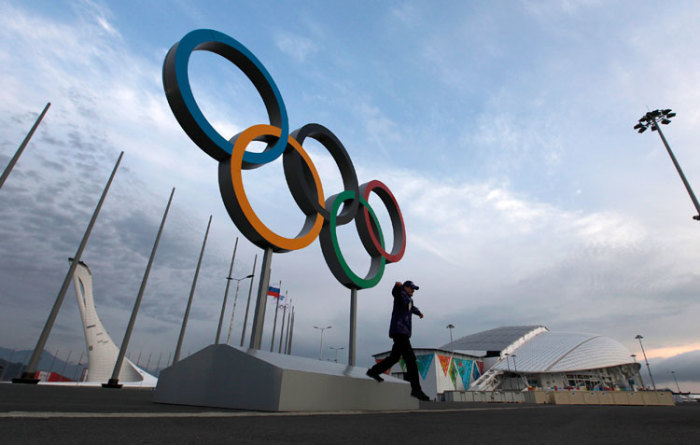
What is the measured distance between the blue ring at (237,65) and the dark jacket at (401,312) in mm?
4123

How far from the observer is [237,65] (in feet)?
27.3

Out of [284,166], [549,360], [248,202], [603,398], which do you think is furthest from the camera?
[549,360]

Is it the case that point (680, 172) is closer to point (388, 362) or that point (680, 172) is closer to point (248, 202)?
point (388, 362)

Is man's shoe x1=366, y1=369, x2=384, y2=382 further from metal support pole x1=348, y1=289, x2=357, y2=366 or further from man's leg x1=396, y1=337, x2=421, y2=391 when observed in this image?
metal support pole x1=348, y1=289, x2=357, y2=366

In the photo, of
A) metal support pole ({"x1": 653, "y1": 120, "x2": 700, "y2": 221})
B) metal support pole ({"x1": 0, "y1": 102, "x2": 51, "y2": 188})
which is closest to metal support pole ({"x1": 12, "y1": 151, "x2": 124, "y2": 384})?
metal support pole ({"x1": 0, "y1": 102, "x2": 51, "y2": 188})

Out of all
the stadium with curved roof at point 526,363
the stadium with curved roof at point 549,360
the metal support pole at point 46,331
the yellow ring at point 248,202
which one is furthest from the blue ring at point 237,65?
the stadium with curved roof at point 549,360

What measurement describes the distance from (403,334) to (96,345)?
4023cm

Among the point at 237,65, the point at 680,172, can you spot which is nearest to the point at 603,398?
the point at 680,172

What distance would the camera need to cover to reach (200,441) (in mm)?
2119

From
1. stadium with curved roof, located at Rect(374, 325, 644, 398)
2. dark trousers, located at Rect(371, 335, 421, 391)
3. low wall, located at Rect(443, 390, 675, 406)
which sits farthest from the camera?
stadium with curved roof, located at Rect(374, 325, 644, 398)

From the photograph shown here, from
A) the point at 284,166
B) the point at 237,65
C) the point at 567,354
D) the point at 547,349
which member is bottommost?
the point at 284,166

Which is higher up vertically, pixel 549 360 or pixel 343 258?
pixel 549 360

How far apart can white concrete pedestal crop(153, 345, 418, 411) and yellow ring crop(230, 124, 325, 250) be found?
2.40 meters

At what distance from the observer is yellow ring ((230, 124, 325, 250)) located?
692 cm
